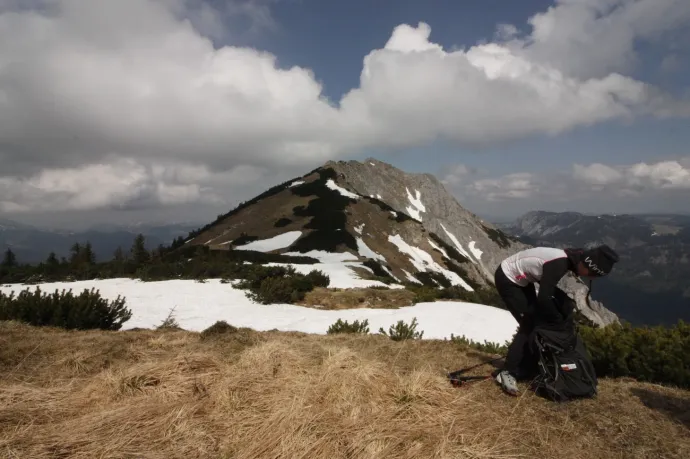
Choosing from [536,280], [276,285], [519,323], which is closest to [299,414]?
[519,323]

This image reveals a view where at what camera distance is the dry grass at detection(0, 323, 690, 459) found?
3297mm

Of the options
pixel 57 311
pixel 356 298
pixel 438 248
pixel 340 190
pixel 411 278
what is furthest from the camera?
pixel 340 190

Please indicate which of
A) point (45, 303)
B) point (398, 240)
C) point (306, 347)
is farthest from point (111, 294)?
point (398, 240)

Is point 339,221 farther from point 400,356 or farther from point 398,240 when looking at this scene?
point 400,356

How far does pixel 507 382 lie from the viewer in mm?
4863

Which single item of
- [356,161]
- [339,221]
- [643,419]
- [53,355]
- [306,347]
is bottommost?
[643,419]

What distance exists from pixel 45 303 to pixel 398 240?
190 ft

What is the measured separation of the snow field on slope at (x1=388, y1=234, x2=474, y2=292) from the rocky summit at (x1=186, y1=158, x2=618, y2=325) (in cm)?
24

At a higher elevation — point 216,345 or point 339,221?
point 339,221

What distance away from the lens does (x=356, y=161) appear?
11381cm

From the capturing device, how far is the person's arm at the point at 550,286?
4.68m

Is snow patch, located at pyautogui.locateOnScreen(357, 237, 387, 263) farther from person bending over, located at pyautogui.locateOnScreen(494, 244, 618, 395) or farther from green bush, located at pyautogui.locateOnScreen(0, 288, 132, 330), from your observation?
person bending over, located at pyautogui.locateOnScreen(494, 244, 618, 395)

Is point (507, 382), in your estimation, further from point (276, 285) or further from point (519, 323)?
point (276, 285)

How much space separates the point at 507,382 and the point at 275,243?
5031cm
